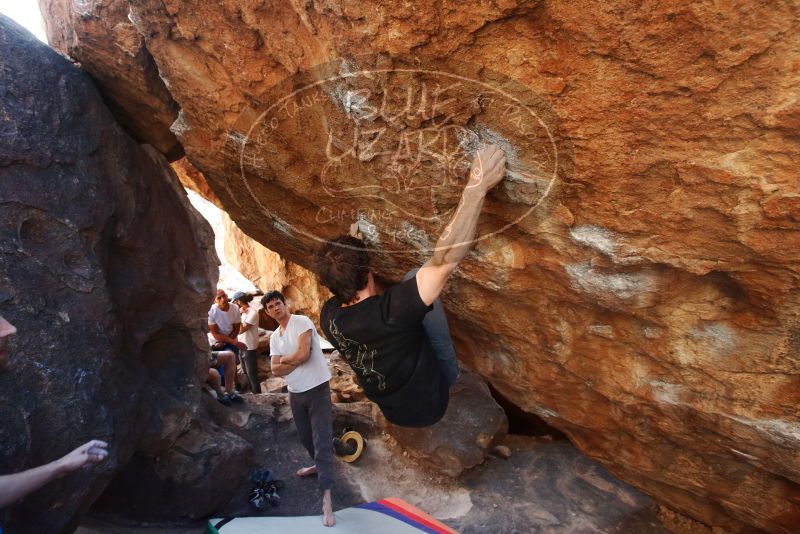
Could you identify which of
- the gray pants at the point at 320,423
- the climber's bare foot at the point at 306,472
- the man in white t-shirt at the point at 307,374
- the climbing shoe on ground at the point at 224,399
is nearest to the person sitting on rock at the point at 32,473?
the man in white t-shirt at the point at 307,374

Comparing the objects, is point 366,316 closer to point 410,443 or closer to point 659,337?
point 659,337

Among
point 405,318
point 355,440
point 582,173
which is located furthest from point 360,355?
point 355,440

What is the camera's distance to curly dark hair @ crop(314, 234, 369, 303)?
231cm

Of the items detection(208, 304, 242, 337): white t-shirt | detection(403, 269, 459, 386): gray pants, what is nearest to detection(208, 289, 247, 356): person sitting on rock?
detection(208, 304, 242, 337): white t-shirt

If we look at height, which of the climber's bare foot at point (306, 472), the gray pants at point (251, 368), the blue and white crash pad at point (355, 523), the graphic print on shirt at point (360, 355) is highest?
the graphic print on shirt at point (360, 355)

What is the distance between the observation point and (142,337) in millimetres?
3172

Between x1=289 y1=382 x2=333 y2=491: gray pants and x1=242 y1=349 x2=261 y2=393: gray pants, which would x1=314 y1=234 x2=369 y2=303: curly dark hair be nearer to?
x1=289 y1=382 x2=333 y2=491: gray pants

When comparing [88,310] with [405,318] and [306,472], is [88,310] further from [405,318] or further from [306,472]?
[306,472]

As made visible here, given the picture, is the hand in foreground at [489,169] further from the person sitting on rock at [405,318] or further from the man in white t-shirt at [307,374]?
the man in white t-shirt at [307,374]

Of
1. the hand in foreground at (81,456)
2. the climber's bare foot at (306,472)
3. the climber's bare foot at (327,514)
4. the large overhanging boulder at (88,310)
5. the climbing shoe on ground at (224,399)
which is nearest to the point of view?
the hand in foreground at (81,456)

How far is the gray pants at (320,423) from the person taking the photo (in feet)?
10.7

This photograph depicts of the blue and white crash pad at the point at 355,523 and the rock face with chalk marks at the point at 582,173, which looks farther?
the blue and white crash pad at the point at 355,523

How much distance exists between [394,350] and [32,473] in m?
1.40

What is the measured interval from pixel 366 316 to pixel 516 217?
0.82 m
